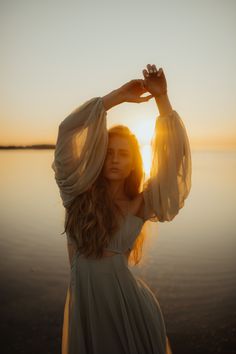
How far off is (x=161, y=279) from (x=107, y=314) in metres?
4.74

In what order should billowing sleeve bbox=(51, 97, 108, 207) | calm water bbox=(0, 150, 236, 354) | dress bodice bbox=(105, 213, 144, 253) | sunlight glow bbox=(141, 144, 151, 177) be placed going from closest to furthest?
billowing sleeve bbox=(51, 97, 108, 207), dress bodice bbox=(105, 213, 144, 253), sunlight glow bbox=(141, 144, 151, 177), calm water bbox=(0, 150, 236, 354)

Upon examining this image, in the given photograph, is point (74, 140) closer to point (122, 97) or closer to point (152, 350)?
point (122, 97)

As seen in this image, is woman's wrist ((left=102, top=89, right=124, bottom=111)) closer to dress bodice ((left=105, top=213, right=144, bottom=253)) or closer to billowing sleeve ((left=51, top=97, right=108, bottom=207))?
billowing sleeve ((left=51, top=97, right=108, bottom=207))

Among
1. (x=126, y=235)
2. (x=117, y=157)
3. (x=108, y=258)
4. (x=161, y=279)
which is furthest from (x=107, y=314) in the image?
(x=161, y=279)

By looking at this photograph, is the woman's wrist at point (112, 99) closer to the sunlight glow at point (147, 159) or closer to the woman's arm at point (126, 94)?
the woman's arm at point (126, 94)

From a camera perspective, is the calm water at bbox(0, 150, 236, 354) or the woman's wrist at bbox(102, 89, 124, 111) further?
the calm water at bbox(0, 150, 236, 354)

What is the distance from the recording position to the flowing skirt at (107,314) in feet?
8.30

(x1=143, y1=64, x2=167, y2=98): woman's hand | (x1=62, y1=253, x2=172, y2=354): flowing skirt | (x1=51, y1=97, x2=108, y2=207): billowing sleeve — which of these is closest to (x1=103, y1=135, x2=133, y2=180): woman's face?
(x1=51, y1=97, x2=108, y2=207): billowing sleeve

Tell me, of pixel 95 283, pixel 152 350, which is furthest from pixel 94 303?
pixel 152 350

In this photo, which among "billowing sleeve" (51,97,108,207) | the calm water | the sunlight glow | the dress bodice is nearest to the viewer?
"billowing sleeve" (51,97,108,207)

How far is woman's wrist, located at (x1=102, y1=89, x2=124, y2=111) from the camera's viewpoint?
2.52 m

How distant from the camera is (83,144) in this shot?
2.50 m

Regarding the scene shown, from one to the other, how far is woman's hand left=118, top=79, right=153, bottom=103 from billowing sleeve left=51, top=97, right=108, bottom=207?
0.17 meters

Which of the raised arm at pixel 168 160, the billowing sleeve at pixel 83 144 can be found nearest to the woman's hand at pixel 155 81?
the raised arm at pixel 168 160
